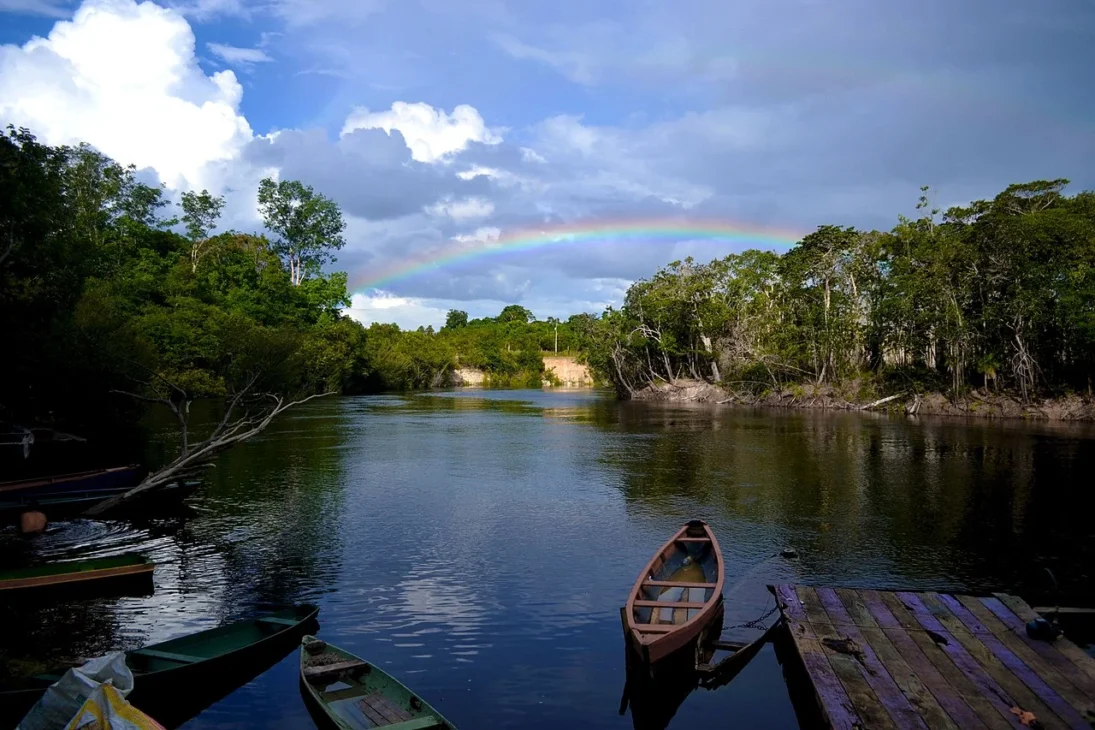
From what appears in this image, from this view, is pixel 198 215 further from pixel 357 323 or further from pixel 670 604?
pixel 670 604

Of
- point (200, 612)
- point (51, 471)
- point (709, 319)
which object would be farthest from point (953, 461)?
point (709, 319)

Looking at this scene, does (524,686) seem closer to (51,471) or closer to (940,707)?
(940,707)

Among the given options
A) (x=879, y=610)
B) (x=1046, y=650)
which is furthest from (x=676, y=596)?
(x=1046, y=650)

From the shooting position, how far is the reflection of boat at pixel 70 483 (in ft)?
63.5

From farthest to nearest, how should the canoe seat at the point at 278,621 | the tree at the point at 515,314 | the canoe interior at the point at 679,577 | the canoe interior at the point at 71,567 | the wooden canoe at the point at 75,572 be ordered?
the tree at the point at 515,314 → the canoe interior at the point at 71,567 → the wooden canoe at the point at 75,572 → the canoe interior at the point at 679,577 → the canoe seat at the point at 278,621

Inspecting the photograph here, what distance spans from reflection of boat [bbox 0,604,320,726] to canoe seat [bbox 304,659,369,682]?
→ 4.95 feet

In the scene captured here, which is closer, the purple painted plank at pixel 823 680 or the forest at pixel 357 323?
the purple painted plank at pixel 823 680

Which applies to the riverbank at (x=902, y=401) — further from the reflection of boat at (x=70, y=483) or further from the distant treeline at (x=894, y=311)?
the reflection of boat at (x=70, y=483)

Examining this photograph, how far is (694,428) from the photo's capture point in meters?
45.5

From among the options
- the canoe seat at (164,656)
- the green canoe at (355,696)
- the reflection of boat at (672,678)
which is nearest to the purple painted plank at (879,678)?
the reflection of boat at (672,678)

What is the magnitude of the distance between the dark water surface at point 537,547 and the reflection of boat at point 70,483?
1829 mm

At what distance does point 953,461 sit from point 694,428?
57.6ft

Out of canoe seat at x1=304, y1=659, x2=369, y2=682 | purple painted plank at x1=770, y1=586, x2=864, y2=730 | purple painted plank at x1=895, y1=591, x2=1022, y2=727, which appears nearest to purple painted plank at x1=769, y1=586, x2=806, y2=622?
purple painted plank at x1=770, y1=586, x2=864, y2=730

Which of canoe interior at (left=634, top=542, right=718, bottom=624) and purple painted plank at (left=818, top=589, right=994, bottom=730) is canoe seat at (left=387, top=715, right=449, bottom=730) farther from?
purple painted plank at (left=818, top=589, right=994, bottom=730)
